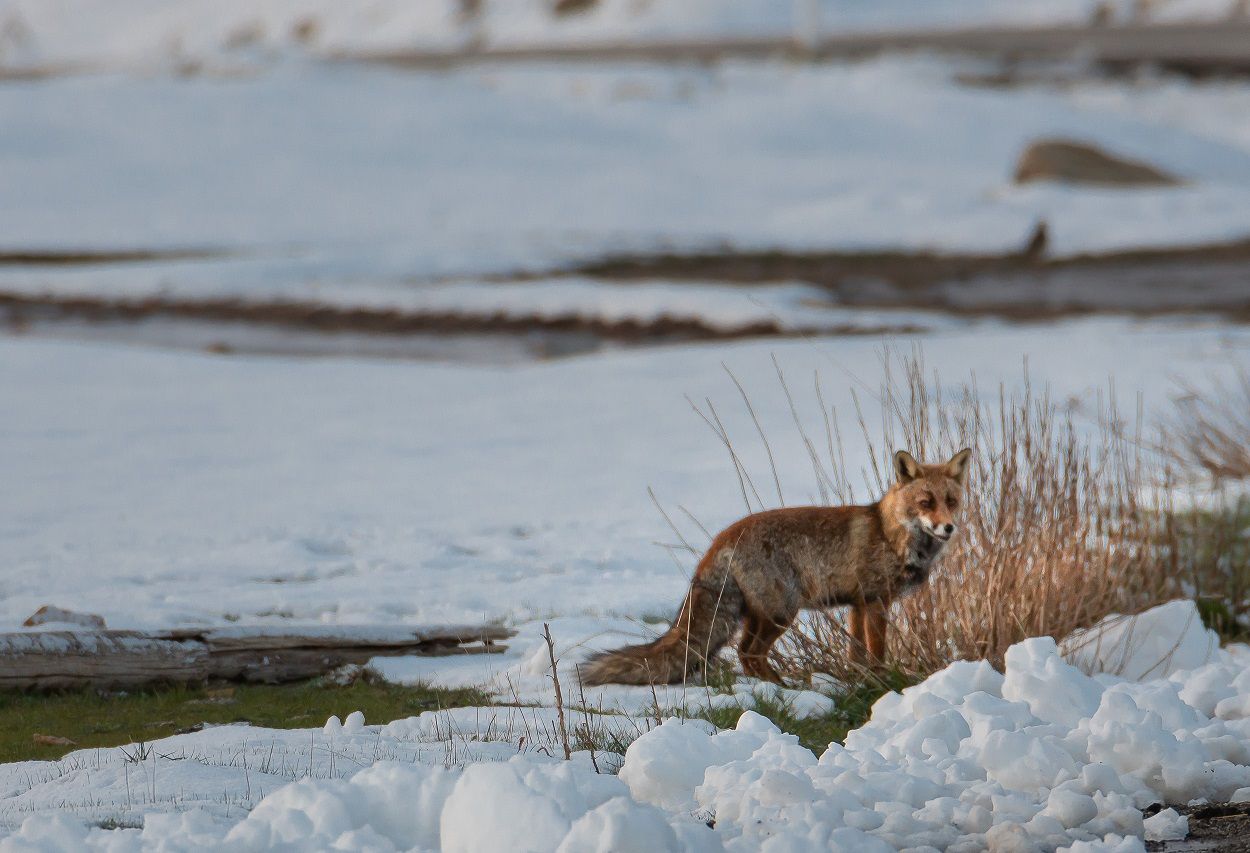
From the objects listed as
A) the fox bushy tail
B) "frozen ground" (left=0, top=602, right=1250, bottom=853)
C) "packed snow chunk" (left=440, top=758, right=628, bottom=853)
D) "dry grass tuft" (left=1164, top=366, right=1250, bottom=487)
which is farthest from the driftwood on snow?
"dry grass tuft" (left=1164, top=366, right=1250, bottom=487)

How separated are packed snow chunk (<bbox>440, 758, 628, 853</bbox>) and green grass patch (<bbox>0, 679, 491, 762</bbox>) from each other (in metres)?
1.91

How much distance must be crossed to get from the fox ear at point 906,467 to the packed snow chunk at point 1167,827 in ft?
6.22

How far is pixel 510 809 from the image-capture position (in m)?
4.26

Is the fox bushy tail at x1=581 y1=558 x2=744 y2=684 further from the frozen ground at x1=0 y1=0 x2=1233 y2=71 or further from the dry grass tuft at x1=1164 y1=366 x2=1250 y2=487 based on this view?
the frozen ground at x1=0 y1=0 x2=1233 y2=71

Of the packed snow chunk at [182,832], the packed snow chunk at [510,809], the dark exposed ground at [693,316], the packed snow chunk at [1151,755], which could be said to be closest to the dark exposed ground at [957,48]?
the dark exposed ground at [693,316]

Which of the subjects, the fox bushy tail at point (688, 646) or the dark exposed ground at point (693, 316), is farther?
the dark exposed ground at point (693, 316)

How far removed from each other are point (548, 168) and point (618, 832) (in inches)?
945

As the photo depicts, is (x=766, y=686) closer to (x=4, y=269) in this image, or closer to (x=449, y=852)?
(x=449, y=852)

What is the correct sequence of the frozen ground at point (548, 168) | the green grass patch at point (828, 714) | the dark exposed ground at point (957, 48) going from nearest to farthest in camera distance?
the green grass patch at point (828, 714), the frozen ground at point (548, 168), the dark exposed ground at point (957, 48)

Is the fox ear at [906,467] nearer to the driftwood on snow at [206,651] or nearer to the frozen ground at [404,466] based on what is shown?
the frozen ground at [404,466]

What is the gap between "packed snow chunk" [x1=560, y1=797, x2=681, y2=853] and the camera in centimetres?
415

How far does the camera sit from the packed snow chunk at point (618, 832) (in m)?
4.15

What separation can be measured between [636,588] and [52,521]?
163 inches

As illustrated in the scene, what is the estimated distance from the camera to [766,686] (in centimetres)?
632
